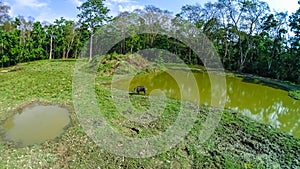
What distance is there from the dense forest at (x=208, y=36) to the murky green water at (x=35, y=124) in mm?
15862

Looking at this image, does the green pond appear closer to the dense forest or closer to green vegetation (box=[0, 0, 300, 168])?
green vegetation (box=[0, 0, 300, 168])

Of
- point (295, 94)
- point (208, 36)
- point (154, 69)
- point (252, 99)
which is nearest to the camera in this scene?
point (252, 99)

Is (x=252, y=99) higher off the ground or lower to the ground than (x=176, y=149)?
higher

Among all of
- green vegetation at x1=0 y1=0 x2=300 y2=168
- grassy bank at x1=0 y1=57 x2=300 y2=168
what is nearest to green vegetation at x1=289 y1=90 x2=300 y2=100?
green vegetation at x1=0 y1=0 x2=300 y2=168

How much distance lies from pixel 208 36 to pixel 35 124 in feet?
91.7

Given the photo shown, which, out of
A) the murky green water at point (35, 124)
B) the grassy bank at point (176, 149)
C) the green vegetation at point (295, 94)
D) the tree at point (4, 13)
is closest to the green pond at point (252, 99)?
the green vegetation at point (295, 94)

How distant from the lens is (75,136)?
7496 millimetres

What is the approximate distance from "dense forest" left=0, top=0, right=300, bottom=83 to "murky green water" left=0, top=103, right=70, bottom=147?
1586cm

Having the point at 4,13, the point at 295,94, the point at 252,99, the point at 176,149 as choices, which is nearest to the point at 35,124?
the point at 176,149

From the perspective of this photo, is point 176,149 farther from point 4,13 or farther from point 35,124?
point 4,13

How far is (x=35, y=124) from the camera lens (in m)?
8.71

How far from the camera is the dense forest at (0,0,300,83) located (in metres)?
24.2

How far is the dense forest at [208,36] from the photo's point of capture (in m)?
24.2

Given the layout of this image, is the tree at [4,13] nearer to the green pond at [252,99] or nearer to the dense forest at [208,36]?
the dense forest at [208,36]
